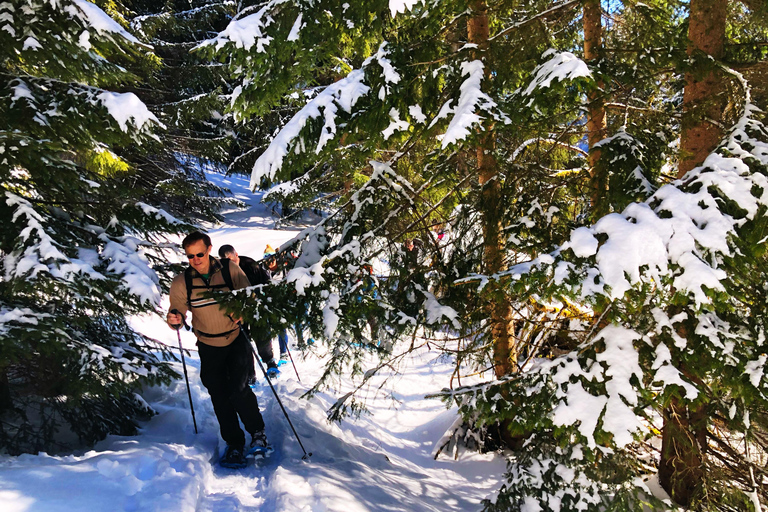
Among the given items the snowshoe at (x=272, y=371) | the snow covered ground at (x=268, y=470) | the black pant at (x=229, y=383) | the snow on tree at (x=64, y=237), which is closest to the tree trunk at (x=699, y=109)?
the snow covered ground at (x=268, y=470)

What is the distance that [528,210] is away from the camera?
4.16 m

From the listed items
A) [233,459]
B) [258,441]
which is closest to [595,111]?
[258,441]

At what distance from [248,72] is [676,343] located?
4588 millimetres

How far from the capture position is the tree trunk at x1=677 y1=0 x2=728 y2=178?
3691 millimetres

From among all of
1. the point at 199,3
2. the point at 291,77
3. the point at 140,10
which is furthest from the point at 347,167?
the point at 199,3

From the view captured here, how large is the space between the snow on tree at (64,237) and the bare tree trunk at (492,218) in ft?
11.2

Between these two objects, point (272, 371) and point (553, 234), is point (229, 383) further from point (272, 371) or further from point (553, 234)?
point (272, 371)

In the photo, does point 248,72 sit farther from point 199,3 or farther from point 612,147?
point 199,3

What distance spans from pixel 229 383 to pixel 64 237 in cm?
221

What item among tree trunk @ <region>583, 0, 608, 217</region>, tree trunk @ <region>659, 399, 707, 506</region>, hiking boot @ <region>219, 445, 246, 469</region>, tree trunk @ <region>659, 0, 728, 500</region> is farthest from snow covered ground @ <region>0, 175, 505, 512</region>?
tree trunk @ <region>583, 0, 608, 217</region>

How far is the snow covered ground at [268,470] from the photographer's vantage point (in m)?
3.24

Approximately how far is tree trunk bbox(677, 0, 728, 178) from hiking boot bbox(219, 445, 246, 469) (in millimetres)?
5016

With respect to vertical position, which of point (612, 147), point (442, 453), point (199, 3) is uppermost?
point (199, 3)

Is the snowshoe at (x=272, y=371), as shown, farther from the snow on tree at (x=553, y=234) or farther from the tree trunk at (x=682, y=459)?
the tree trunk at (x=682, y=459)
